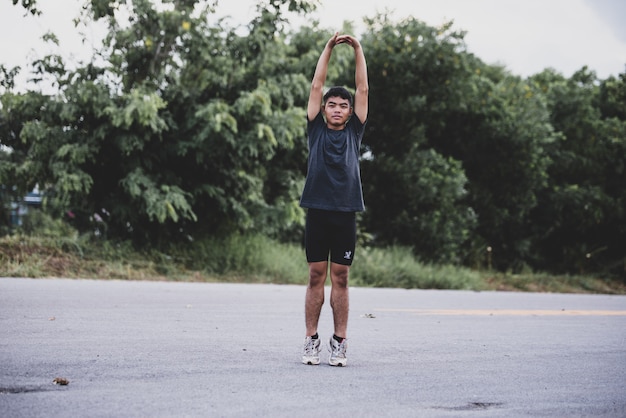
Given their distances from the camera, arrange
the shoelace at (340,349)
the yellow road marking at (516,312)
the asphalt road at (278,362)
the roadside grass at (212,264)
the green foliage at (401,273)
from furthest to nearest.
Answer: the green foliage at (401,273) → the roadside grass at (212,264) → the yellow road marking at (516,312) → the shoelace at (340,349) → the asphalt road at (278,362)

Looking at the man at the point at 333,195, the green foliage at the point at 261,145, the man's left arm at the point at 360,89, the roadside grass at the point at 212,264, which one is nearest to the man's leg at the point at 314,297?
the man at the point at 333,195

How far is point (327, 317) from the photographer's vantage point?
354 inches

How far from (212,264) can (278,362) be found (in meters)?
10.1

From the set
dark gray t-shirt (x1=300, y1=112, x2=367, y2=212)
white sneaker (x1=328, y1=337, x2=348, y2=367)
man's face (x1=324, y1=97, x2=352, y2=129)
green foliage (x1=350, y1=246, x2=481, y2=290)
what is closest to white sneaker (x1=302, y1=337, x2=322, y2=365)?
white sneaker (x1=328, y1=337, x2=348, y2=367)

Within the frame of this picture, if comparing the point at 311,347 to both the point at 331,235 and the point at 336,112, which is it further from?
the point at 336,112

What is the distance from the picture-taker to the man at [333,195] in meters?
5.35

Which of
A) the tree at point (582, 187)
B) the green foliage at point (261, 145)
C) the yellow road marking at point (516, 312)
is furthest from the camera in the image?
the tree at point (582, 187)

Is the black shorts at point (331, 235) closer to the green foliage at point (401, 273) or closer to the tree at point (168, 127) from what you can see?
the tree at point (168, 127)

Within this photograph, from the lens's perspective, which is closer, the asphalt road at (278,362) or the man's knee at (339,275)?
the asphalt road at (278,362)

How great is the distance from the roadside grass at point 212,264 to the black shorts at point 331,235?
8.39 metres

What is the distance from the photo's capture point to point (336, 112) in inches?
216

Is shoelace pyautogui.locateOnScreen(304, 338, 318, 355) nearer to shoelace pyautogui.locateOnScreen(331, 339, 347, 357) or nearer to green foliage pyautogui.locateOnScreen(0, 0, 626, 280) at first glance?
shoelace pyautogui.locateOnScreen(331, 339, 347, 357)

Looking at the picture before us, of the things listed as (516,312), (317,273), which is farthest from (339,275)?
(516,312)

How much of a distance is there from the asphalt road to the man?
1.30 feet
